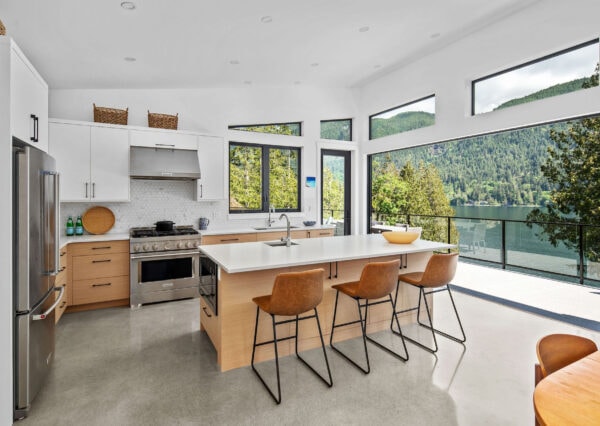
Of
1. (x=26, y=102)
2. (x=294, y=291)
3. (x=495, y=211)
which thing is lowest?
(x=294, y=291)

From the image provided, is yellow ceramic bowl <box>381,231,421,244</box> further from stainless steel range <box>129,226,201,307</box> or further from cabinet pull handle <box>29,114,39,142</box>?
cabinet pull handle <box>29,114,39,142</box>

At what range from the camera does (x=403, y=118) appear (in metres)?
6.01

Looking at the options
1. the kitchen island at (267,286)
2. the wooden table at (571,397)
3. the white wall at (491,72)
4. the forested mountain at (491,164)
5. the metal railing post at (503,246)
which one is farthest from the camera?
the forested mountain at (491,164)

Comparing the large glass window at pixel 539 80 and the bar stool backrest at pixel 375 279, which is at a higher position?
the large glass window at pixel 539 80

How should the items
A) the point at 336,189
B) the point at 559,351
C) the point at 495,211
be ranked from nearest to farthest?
the point at 559,351 → the point at 336,189 → the point at 495,211

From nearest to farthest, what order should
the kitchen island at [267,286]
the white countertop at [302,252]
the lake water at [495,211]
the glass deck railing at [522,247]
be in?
the white countertop at [302,252] < the kitchen island at [267,286] < the glass deck railing at [522,247] < the lake water at [495,211]

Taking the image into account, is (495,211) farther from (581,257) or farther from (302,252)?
(302,252)

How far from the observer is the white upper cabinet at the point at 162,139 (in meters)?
4.68

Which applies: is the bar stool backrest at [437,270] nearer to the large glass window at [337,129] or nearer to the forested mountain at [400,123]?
the forested mountain at [400,123]

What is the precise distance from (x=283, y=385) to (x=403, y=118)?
492 cm

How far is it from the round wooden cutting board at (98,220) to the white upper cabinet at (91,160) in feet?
1.16

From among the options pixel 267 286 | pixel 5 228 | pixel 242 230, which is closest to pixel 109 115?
pixel 242 230

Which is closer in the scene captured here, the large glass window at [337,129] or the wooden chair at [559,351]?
the wooden chair at [559,351]

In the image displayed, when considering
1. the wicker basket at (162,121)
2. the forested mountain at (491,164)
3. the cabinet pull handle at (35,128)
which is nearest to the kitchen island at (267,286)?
the cabinet pull handle at (35,128)
